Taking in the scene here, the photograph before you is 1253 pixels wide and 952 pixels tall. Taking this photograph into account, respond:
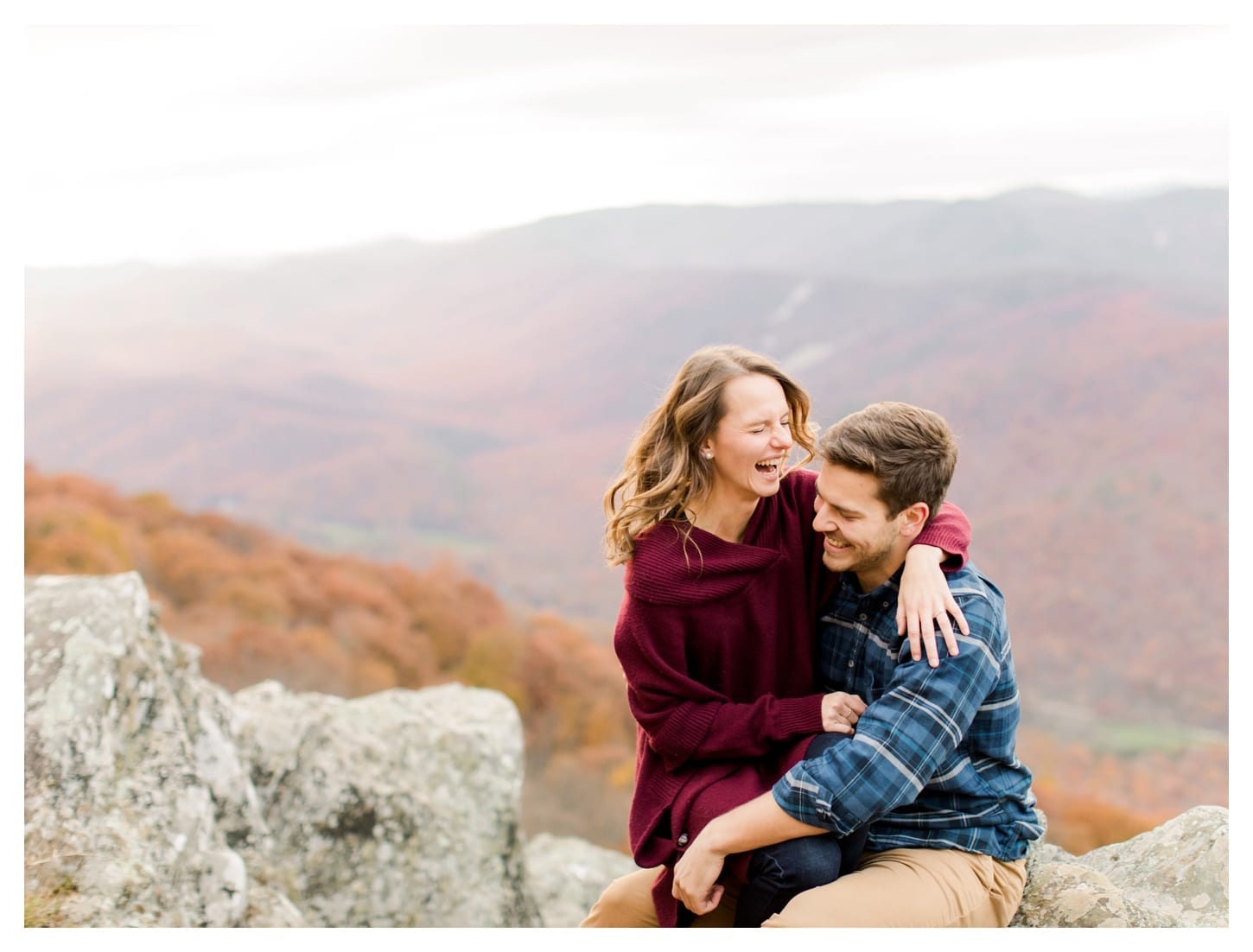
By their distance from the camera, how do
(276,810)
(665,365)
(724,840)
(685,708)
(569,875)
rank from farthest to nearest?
1. (665,365)
2. (569,875)
3. (276,810)
4. (685,708)
5. (724,840)

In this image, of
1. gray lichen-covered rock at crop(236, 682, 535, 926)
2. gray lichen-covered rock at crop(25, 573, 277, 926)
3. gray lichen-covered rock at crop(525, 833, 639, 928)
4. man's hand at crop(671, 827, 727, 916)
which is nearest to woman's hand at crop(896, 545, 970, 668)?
man's hand at crop(671, 827, 727, 916)

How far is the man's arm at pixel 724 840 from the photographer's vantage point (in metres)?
2.08

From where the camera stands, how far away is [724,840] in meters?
2.12

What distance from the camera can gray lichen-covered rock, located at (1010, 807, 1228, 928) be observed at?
7.62 feet

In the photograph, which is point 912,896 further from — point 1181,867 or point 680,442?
point 680,442

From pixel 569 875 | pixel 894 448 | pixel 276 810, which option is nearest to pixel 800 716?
pixel 894 448

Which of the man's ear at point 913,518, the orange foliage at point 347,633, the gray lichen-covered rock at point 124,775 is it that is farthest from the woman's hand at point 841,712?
the orange foliage at point 347,633

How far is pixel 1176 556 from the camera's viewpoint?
2430 cm

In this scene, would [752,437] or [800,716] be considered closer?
[800,716]

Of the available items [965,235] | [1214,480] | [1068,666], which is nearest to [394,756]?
[1068,666]

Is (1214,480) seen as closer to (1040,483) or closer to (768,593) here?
(1040,483)

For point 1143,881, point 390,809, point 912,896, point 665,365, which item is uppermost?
point 665,365

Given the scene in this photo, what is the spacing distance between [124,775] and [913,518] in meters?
2.34

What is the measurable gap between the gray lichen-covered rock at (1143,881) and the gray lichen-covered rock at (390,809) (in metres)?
2.18
